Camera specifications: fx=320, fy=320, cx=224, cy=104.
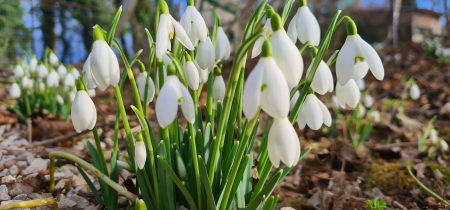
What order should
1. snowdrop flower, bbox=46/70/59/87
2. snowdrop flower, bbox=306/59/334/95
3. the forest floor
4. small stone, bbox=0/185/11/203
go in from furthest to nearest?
snowdrop flower, bbox=46/70/59/87 < the forest floor < small stone, bbox=0/185/11/203 < snowdrop flower, bbox=306/59/334/95

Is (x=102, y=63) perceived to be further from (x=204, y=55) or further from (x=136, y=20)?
(x=136, y=20)

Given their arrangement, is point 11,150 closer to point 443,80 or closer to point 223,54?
point 223,54

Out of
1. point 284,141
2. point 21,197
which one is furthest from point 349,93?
point 21,197

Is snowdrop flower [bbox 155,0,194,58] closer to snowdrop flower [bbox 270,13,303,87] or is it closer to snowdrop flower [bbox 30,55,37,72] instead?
snowdrop flower [bbox 270,13,303,87]

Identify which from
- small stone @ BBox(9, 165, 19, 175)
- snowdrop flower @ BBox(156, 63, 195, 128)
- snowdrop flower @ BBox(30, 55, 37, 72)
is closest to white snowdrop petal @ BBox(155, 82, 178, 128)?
snowdrop flower @ BBox(156, 63, 195, 128)

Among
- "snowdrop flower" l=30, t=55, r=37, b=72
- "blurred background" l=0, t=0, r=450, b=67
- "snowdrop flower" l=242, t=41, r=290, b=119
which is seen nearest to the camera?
"snowdrop flower" l=242, t=41, r=290, b=119

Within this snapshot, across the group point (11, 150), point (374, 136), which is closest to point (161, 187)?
point (11, 150)
